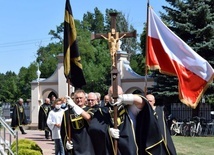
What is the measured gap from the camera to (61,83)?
30.3 m

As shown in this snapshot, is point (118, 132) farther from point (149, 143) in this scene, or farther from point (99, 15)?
point (99, 15)

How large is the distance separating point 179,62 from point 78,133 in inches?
75.0

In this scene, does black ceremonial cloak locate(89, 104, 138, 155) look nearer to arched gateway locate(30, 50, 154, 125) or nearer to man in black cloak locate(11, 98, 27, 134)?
man in black cloak locate(11, 98, 27, 134)

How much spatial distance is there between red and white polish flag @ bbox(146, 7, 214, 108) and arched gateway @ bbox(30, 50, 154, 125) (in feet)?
63.6

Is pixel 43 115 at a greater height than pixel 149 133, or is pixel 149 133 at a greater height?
pixel 149 133

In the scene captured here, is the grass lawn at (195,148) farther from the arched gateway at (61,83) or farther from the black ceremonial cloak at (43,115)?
the arched gateway at (61,83)

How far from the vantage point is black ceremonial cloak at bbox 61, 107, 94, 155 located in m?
7.14

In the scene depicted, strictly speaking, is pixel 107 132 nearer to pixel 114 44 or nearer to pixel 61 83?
pixel 114 44

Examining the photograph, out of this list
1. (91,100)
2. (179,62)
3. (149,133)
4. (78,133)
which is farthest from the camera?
(179,62)

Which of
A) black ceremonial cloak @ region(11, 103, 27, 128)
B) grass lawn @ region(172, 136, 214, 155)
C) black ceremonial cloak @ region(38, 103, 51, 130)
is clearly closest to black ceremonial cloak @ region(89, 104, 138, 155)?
grass lawn @ region(172, 136, 214, 155)

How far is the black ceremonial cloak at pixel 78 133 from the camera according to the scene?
7142 mm

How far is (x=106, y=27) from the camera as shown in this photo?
76.7 metres

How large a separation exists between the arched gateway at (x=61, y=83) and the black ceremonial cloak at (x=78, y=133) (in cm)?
2024

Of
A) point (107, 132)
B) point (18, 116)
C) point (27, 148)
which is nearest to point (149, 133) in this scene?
Answer: point (107, 132)
